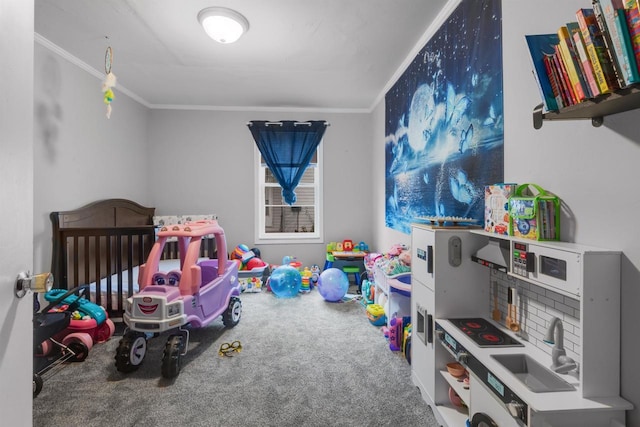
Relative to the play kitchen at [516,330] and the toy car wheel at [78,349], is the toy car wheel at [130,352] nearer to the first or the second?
the toy car wheel at [78,349]

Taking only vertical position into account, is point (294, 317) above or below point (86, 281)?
below

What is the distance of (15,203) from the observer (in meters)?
0.77

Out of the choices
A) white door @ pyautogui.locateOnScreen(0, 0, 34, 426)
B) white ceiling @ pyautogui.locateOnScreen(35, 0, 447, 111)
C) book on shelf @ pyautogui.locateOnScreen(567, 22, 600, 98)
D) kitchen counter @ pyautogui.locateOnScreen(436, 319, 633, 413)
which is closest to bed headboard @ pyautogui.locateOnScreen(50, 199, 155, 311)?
white ceiling @ pyautogui.locateOnScreen(35, 0, 447, 111)

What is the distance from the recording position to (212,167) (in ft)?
14.4

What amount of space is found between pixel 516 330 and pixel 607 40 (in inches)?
48.6

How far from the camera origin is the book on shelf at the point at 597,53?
2.69 feet

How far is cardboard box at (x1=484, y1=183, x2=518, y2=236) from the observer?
1.38 metres


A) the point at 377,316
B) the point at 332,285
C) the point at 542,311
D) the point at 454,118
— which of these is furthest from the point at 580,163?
the point at 332,285

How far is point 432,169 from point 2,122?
238 cm

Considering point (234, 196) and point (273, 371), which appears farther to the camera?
point (234, 196)

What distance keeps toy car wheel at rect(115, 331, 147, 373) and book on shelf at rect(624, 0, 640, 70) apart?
279 cm

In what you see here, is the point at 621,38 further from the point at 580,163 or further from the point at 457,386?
the point at 457,386

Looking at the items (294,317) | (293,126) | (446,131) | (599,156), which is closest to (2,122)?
(599,156)

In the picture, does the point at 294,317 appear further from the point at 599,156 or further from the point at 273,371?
the point at 599,156
